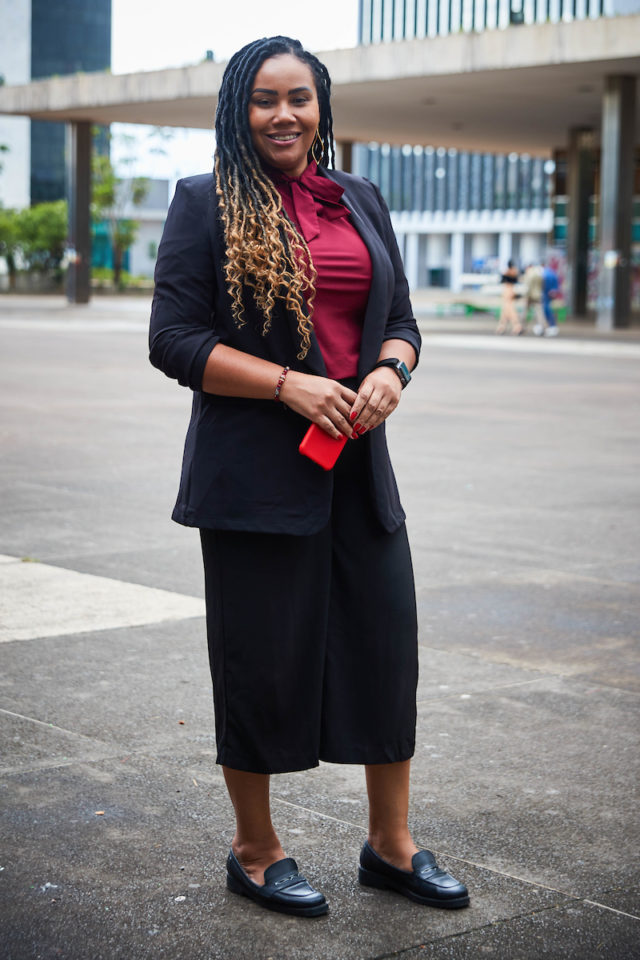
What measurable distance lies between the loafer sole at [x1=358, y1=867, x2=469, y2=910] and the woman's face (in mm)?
1649

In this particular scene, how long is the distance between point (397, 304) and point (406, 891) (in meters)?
1.37

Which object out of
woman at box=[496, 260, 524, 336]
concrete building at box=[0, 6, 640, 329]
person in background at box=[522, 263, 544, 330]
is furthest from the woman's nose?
woman at box=[496, 260, 524, 336]

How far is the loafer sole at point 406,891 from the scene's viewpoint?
3.19 meters

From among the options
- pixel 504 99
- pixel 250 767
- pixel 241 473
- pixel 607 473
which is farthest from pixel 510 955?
pixel 504 99

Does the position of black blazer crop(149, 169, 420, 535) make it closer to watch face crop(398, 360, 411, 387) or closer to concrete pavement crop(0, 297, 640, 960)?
watch face crop(398, 360, 411, 387)

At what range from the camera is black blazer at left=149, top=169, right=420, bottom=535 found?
122 inches

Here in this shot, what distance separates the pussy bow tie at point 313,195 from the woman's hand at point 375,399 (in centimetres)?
37

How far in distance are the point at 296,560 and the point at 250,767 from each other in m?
0.48

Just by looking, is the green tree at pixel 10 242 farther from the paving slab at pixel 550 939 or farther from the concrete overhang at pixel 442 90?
the paving slab at pixel 550 939

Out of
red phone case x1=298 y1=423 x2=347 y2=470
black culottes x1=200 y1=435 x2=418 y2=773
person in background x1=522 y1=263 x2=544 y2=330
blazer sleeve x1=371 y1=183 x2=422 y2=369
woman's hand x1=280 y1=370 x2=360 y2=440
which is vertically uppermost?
person in background x1=522 y1=263 x2=544 y2=330

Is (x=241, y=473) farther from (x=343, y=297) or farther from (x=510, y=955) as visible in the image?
(x=510, y=955)

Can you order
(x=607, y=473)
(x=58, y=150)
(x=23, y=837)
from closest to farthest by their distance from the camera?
(x=23, y=837), (x=607, y=473), (x=58, y=150)

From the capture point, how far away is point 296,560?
3.13m

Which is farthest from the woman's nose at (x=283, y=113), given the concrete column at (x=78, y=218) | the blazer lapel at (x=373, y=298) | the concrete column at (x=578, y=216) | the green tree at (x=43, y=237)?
the green tree at (x=43, y=237)
